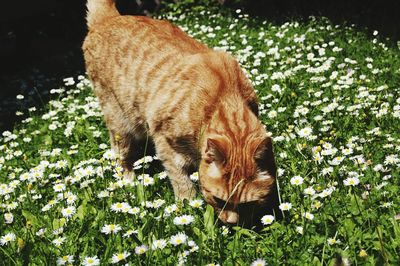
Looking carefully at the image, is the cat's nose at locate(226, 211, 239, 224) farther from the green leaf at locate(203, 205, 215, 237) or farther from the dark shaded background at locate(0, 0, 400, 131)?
the dark shaded background at locate(0, 0, 400, 131)

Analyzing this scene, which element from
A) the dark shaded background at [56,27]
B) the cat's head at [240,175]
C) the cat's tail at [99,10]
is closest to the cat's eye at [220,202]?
the cat's head at [240,175]

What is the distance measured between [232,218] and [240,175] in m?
0.29

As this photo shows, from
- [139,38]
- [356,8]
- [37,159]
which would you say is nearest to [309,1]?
[356,8]

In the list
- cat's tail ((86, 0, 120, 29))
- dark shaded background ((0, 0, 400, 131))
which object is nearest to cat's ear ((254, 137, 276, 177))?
cat's tail ((86, 0, 120, 29))

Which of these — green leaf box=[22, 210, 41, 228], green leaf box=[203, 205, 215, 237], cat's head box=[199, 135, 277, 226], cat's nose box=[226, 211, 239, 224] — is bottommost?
green leaf box=[22, 210, 41, 228]

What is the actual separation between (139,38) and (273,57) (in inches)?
107

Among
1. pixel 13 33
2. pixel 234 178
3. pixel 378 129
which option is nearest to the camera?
pixel 234 178

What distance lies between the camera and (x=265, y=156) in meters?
3.15

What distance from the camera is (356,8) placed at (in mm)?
9242

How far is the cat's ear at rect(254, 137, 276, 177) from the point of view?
305 centimetres

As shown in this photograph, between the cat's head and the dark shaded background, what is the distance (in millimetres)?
4639

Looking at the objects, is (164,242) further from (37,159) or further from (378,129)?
(37,159)

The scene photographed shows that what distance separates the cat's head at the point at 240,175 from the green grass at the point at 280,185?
0.16m

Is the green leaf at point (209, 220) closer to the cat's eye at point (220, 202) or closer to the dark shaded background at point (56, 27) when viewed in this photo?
the cat's eye at point (220, 202)
